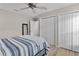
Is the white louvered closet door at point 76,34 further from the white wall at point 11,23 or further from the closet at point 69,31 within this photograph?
the white wall at point 11,23

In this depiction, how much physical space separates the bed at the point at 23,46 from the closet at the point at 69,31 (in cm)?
25

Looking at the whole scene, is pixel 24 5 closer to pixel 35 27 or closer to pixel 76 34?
pixel 35 27

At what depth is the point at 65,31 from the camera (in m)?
1.36

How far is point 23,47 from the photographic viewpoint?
1264mm

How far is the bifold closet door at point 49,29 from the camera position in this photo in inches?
54.3

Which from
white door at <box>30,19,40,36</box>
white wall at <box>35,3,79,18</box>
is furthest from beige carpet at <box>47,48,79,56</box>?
white wall at <box>35,3,79,18</box>

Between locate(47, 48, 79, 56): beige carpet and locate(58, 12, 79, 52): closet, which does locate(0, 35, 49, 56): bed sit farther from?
locate(58, 12, 79, 52): closet

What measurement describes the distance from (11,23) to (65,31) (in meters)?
0.76

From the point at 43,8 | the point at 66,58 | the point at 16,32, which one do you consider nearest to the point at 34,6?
the point at 43,8

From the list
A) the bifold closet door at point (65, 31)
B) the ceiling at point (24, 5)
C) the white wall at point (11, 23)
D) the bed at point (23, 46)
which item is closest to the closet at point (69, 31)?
the bifold closet door at point (65, 31)

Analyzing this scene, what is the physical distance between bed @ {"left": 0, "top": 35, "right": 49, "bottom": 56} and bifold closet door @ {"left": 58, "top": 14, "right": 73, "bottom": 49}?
0.23m

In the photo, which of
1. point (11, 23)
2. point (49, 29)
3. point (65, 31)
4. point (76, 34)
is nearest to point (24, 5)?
point (11, 23)

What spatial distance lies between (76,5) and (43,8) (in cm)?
44

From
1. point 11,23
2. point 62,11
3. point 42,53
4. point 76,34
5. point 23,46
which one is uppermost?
point 62,11
